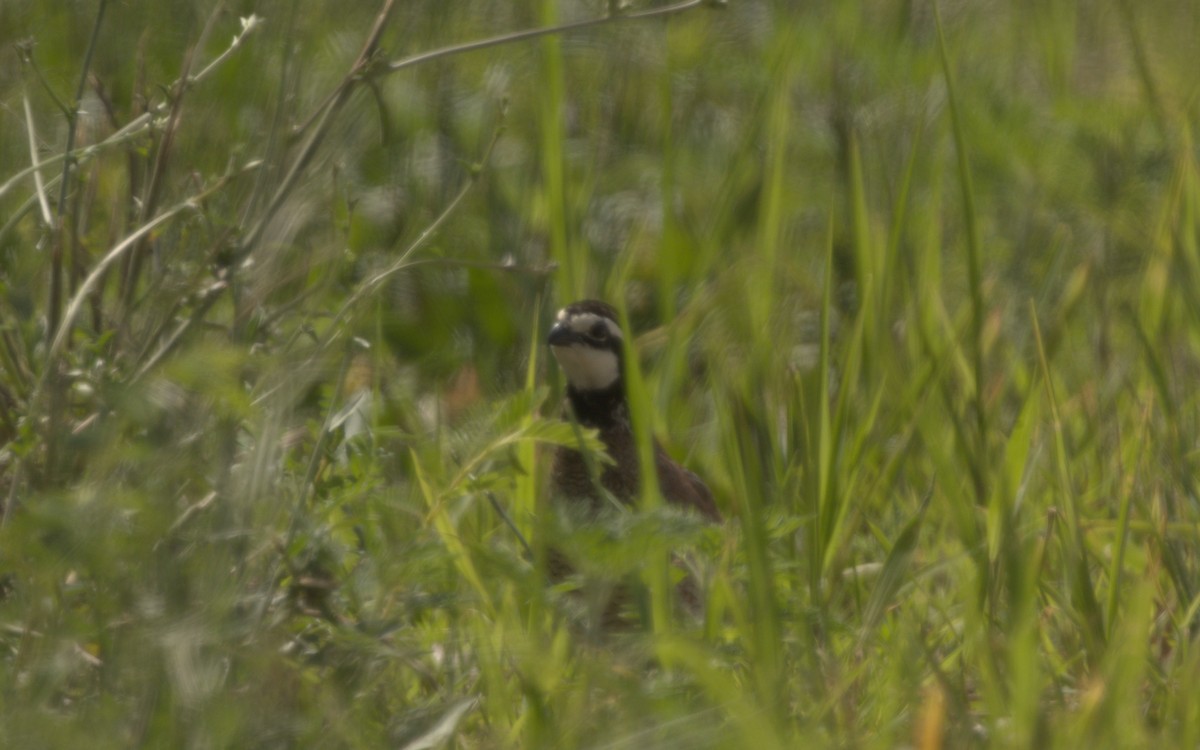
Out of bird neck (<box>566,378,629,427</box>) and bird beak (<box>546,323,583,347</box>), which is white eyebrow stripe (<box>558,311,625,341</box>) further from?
bird neck (<box>566,378,629,427</box>)

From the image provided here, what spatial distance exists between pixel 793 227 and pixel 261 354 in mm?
2961

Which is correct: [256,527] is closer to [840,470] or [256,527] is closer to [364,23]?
Answer: [364,23]

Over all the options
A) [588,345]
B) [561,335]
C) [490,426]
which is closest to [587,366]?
[588,345]

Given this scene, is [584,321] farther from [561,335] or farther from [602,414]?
[602,414]

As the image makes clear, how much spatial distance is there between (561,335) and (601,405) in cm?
47

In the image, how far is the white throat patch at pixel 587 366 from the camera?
13.8 feet

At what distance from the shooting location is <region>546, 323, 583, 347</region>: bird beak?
4.02 meters

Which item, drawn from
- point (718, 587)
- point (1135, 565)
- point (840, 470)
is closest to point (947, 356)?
point (840, 470)

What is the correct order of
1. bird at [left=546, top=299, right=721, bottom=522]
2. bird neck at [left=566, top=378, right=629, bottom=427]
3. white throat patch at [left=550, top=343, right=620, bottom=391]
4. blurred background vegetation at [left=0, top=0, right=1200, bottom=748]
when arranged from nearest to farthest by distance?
blurred background vegetation at [left=0, top=0, right=1200, bottom=748] < bird at [left=546, top=299, right=721, bottom=522] < white throat patch at [left=550, top=343, right=620, bottom=391] < bird neck at [left=566, top=378, right=629, bottom=427]

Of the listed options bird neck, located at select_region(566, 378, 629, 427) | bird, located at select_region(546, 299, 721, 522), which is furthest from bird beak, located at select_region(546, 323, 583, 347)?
bird neck, located at select_region(566, 378, 629, 427)

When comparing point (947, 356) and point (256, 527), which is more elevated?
point (256, 527)

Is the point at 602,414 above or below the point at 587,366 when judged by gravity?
below

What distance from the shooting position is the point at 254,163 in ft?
7.98

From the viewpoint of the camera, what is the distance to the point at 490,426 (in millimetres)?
2492
